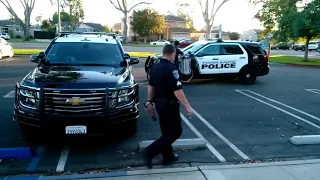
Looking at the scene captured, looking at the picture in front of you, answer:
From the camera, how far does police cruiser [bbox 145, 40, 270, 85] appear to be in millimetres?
11938

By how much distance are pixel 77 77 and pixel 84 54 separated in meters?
1.52

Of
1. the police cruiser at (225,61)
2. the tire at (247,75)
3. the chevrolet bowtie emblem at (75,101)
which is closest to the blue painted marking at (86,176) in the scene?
the chevrolet bowtie emblem at (75,101)

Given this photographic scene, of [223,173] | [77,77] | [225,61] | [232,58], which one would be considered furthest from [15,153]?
[232,58]

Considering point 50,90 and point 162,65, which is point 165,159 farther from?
point 50,90

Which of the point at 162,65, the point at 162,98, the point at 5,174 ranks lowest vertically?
the point at 5,174

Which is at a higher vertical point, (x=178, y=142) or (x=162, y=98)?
(x=162, y=98)

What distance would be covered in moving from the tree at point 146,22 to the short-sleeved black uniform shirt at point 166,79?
187ft

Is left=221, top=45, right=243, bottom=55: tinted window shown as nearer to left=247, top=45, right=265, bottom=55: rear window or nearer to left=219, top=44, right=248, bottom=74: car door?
left=219, top=44, right=248, bottom=74: car door

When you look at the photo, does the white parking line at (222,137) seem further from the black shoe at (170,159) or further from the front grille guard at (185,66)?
the front grille guard at (185,66)

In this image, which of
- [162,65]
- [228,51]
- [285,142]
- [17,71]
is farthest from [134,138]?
[17,71]

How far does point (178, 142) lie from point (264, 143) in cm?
165

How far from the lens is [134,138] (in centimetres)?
579

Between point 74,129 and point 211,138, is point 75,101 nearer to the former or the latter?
point 74,129

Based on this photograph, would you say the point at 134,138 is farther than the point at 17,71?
No
